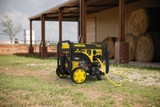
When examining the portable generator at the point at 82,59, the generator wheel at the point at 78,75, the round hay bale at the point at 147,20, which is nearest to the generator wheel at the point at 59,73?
the portable generator at the point at 82,59

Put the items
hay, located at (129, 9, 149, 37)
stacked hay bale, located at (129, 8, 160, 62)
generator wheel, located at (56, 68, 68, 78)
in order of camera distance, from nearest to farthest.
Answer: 1. generator wheel, located at (56, 68, 68, 78)
2. stacked hay bale, located at (129, 8, 160, 62)
3. hay, located at (129, 9, 149, 37)

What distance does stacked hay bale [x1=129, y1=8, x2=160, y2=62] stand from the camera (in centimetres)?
1005

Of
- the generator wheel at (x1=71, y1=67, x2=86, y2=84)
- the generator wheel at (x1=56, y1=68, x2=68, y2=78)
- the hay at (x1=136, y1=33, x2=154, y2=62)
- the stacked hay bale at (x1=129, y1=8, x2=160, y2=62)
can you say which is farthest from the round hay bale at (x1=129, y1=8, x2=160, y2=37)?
the generator wheel at (x1=71, y1=67, x2=86, y2=84)

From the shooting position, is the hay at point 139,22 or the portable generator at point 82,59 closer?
the portable generator at point 82,59

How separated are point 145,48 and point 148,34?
30.7 inches

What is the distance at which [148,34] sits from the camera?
33.7 feet

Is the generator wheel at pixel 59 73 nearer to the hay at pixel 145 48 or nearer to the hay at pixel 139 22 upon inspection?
the hay at pixel 145 48

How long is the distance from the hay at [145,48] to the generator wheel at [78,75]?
6.06 metres

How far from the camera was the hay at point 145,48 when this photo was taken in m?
10.2

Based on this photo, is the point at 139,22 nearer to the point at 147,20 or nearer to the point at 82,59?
the point at 147,20

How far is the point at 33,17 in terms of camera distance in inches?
790

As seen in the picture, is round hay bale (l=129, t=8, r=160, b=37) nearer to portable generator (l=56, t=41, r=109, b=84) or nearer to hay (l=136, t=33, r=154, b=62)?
hay (l=136, t=33, r=154, b=62)

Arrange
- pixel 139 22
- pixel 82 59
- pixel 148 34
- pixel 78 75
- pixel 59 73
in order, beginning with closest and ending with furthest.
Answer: pixel 78 75 < pixel 82 59 < pixel 59 73 < pixel 148 34 < pixel 139 22

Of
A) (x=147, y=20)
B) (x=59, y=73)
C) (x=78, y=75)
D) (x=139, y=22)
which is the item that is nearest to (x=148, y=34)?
(x=147, y=20)
